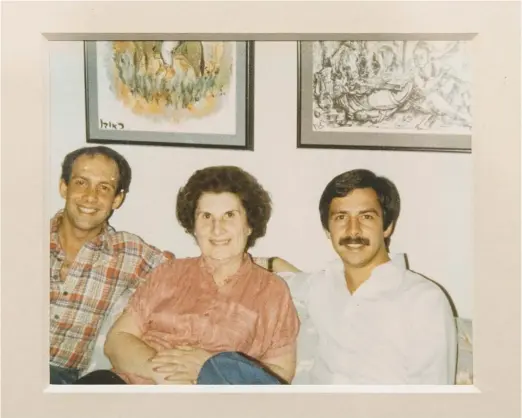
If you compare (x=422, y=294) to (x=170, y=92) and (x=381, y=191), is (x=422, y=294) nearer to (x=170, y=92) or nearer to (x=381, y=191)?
(x=381, y=191)

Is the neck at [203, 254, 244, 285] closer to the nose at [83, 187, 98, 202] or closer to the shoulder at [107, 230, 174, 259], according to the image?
the shoulder at [107, 230, 174, 259]

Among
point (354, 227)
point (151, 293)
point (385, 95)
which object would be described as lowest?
point (151, 293)

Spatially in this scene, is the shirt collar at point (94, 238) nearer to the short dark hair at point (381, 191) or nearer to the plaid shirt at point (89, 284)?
the plaid shirt at point (89, 284)

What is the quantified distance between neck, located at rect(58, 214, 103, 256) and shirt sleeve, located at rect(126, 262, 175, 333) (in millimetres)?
113

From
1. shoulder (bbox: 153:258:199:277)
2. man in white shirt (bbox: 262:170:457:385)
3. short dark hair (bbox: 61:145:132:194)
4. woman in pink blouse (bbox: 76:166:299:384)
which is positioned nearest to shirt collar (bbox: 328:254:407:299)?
man in white shirt (bbox: 262:170:457:385)

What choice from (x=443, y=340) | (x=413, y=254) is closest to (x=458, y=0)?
(x=413, y=254)

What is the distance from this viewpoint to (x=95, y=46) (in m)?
1.02

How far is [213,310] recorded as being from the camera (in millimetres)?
1017

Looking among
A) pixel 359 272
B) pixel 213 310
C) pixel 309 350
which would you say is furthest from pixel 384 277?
pixel 213 310

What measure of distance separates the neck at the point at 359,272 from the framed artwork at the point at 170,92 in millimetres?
251

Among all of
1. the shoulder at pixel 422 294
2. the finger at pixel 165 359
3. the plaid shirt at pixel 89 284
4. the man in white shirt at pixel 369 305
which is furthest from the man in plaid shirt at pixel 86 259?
the shoulder at pixel 422 294

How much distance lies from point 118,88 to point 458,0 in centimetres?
55

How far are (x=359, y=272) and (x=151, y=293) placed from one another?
329mm

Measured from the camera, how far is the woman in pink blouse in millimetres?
1016
